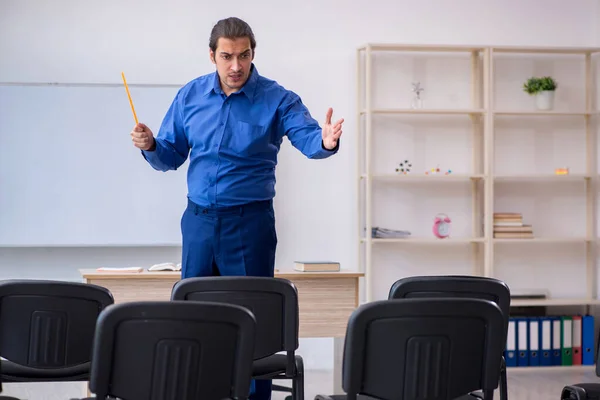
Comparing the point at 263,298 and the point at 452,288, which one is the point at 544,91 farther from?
the point at 263,298

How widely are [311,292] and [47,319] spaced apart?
6.72ft

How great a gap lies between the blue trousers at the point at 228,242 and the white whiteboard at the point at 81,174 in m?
2.37

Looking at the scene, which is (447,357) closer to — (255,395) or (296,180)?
(255,395)

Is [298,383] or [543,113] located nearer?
[298,383]

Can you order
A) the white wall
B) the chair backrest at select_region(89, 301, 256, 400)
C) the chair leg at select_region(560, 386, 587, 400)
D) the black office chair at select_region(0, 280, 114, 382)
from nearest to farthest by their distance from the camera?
the chair backrest at select_region(89, 301, 256, 400), the black office chair at select_region(0, 280, 114, 382), the chair leg at select_region(560, 386, 587, 400), the white wall

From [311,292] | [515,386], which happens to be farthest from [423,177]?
[311,292]

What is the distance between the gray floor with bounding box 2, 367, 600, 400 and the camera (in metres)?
4.96

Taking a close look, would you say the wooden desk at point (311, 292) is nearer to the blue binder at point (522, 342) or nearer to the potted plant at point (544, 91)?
the blue binder at point (522, 342)

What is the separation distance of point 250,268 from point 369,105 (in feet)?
8.78

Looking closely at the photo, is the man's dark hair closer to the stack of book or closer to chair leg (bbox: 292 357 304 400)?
chair leg (bbox: 292 357 304 400)

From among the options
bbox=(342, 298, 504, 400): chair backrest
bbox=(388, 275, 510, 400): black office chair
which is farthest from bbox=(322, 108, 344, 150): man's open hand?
bbox=(342, 298, 504, 400): chair backrest

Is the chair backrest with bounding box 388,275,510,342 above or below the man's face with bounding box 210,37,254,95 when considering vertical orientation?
below

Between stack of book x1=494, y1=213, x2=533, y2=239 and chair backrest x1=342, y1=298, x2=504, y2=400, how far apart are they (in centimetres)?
388

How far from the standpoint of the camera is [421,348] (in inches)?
88.2
